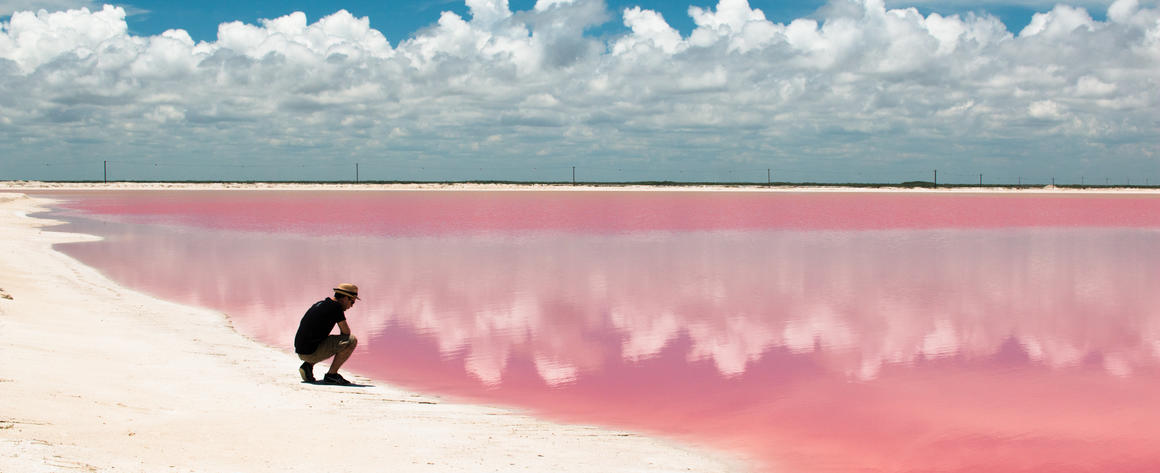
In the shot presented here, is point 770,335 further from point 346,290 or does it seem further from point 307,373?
point 307,373

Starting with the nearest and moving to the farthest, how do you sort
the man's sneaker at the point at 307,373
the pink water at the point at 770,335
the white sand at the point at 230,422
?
the white sand at the point at 230,422 < the pink water at the point at 770,335 < the man's sneaker at the point at 307,373

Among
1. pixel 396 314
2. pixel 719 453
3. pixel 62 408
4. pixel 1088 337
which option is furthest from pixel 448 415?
pixel 1088 337

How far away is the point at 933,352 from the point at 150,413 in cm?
1055

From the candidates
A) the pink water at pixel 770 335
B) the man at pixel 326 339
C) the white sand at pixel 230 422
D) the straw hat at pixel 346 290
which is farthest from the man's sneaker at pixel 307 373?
the pink water at pixel 770 335

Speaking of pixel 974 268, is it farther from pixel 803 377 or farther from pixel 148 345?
pixel 148 345

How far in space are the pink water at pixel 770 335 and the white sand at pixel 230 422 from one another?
1070 mm

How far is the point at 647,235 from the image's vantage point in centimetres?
4128

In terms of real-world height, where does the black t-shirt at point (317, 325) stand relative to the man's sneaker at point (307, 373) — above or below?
above

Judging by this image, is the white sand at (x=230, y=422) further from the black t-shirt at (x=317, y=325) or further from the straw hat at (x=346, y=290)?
the straw hat at (x=346, y=290)

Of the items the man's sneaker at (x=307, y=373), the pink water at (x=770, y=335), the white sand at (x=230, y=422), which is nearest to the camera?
the white sand at (x=230, y=422)

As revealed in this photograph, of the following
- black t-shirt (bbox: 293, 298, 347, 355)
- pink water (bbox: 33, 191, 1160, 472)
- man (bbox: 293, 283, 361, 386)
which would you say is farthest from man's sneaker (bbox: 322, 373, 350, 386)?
pink water (bbox: 33, 191, 1160, 472)

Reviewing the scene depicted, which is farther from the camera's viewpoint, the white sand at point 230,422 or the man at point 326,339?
the man at point 326,339

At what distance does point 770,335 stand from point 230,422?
30.0 ft

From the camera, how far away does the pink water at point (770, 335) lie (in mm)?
9859
